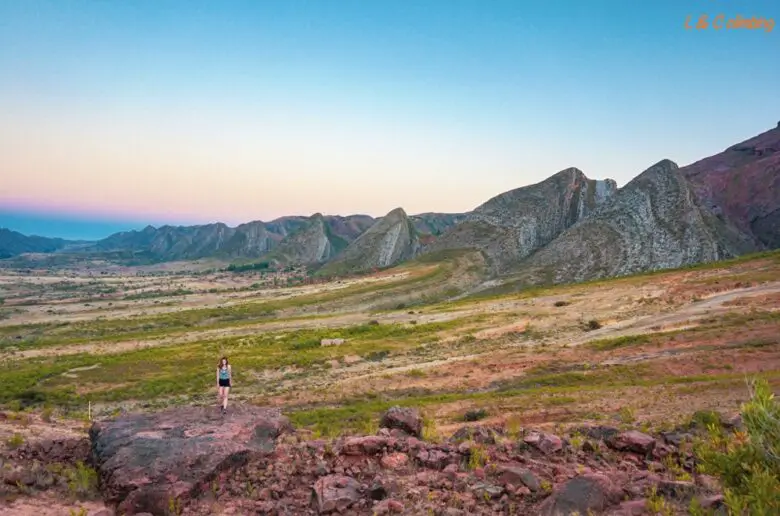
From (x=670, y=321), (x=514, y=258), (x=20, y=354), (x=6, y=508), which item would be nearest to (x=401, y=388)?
(x=6, y=508)

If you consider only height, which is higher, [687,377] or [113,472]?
[113,472]

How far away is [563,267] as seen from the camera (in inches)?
4021

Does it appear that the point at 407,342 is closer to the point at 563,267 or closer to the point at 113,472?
the point at 113,472

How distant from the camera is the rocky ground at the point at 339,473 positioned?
9.88 metres

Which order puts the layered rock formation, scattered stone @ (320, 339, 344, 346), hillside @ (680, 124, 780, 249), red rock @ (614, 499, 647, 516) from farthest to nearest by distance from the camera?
the layered rock formation, hillside @ (680, 124, 780, 249), scattered stone @ (320, 339, 344, 346), red rock @ (614, 499, 647, 516)

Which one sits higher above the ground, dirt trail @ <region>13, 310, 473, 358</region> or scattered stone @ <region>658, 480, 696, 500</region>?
scattered stone @ <region>658, 480, 696, 500</region>

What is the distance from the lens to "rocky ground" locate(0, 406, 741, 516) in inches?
389

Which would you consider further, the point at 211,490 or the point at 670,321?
the point at 670,321

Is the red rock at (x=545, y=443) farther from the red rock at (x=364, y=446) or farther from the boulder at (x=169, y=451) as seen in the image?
the boulder at (x=169, y=451)

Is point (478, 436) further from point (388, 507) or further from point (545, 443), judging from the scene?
point (388, 507)

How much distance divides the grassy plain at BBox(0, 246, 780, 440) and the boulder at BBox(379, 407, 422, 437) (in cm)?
221

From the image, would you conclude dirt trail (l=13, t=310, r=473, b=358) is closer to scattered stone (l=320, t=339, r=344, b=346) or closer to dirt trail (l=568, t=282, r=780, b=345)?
scattered stone (l=320, t=339, r=344, b=346)

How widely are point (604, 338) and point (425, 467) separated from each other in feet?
116

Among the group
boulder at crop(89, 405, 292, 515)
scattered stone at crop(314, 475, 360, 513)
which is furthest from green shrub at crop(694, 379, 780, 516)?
boulder at crop(89, 405, 292, 515)
